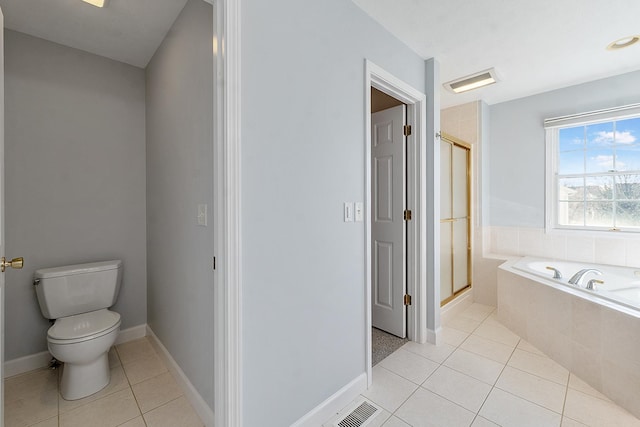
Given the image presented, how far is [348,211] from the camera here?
1742 mm

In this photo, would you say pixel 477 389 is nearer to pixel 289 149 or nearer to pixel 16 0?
pixel 289 149

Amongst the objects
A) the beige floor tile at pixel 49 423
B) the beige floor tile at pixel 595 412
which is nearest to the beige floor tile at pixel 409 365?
the beige floor tile at pixel 595 412

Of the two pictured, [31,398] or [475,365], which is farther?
[475,365]

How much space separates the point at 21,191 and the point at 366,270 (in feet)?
8.42

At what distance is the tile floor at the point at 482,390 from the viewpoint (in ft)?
5.22

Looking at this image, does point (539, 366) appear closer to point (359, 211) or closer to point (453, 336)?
point (453, 336)

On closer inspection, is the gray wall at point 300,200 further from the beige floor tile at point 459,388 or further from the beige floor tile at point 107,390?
the beige floor tile at point 107,390

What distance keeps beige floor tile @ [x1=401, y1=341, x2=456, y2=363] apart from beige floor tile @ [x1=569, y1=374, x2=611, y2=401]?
2.46 feet

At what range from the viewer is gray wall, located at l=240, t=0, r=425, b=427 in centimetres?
129

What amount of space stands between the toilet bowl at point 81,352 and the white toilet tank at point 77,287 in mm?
164

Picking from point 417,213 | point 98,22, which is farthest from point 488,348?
point 98,22

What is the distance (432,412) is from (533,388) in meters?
0.78

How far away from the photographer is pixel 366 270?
6.14 ft

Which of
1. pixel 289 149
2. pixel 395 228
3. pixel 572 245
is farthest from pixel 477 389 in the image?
pixel 572 245
